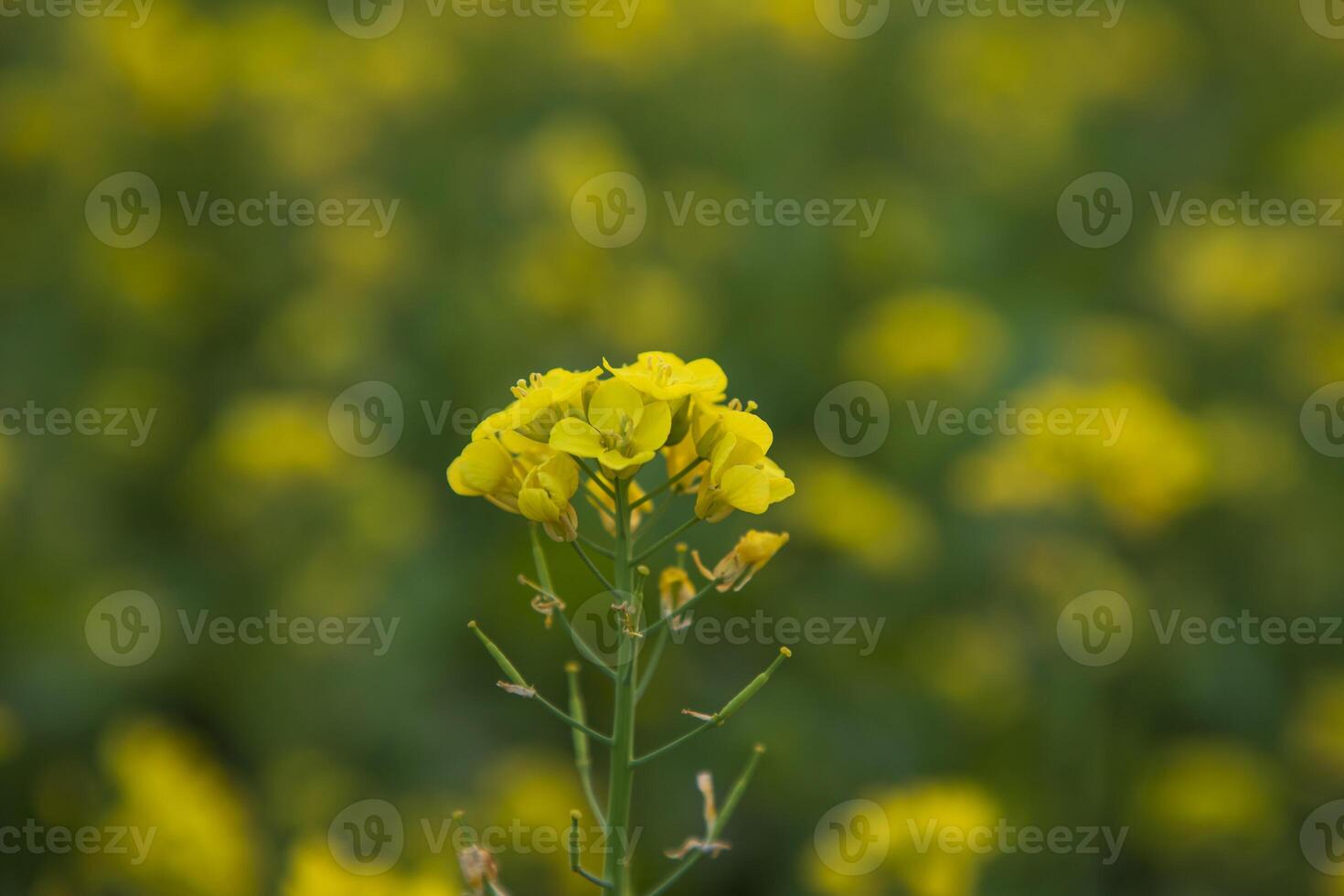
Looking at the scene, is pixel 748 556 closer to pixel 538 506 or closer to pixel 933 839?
pixel 538 506

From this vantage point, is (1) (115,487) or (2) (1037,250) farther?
(2) (1037,250)

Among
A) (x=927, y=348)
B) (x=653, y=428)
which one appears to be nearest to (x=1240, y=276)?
(x=927, y=348)

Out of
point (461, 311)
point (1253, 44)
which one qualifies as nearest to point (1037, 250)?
point (1253, 44)

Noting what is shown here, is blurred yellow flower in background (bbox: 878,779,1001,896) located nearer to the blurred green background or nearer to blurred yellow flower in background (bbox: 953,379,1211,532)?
the blurred green background

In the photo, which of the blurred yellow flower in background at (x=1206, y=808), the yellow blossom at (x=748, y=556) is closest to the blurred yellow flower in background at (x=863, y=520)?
the blurred yellow flower in background at (x=1206, y=808)

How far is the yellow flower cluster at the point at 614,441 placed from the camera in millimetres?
1556

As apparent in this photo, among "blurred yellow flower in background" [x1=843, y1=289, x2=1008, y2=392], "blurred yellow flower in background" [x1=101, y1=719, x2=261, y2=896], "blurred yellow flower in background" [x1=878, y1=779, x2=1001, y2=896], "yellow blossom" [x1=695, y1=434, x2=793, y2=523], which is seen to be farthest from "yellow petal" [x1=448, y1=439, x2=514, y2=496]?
"blurred yellow flower in background" [x1=843, y1=289, x2=1008, y2=392]

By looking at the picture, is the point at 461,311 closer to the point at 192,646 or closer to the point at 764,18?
the point at 192,646

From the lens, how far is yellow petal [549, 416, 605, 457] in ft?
4.98

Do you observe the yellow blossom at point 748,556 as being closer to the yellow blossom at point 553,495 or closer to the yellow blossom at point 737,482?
the yellow blossom at point 737,482

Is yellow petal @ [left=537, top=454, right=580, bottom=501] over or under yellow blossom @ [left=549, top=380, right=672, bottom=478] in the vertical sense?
under

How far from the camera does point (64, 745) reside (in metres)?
3.20

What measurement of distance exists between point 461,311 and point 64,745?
184cm

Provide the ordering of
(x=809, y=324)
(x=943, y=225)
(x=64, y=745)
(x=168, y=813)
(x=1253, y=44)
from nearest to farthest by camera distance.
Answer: (x=168, y=813)
(x=64, y=745)
(x=809, y=324)
(x=943, y=225)
(x=1253, y=44)
